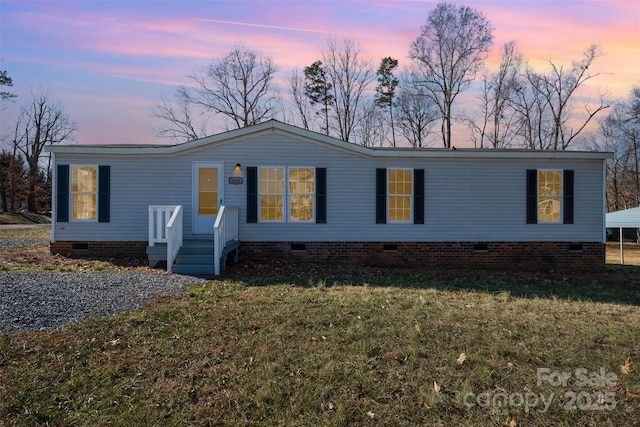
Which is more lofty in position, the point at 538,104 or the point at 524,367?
the point at 538,104

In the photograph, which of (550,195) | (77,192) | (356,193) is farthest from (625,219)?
(77,192)

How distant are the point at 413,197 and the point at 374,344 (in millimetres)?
6914

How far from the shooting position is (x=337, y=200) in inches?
413

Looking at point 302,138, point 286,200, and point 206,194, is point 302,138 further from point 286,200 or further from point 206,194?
point 206,194

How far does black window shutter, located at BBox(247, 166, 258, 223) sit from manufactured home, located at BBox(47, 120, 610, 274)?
0.03 metres

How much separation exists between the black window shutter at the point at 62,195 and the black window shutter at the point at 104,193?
803 millimetres

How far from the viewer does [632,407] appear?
10.1 feet

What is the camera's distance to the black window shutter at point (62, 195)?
33.2 ft

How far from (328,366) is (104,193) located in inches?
345

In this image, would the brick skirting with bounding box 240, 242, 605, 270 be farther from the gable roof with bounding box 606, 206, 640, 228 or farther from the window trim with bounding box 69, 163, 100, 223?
the gable roof with bounding box 606, 206, 640, 228

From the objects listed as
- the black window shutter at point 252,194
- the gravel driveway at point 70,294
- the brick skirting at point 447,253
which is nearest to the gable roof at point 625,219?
the brick skirting at point 447,253

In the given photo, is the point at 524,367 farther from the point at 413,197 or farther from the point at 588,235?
the point at 588,235

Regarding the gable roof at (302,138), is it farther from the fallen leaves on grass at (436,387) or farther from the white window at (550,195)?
the fallen leaves on grass at (436,387)

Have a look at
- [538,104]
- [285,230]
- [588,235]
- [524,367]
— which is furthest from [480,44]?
[524,367]
